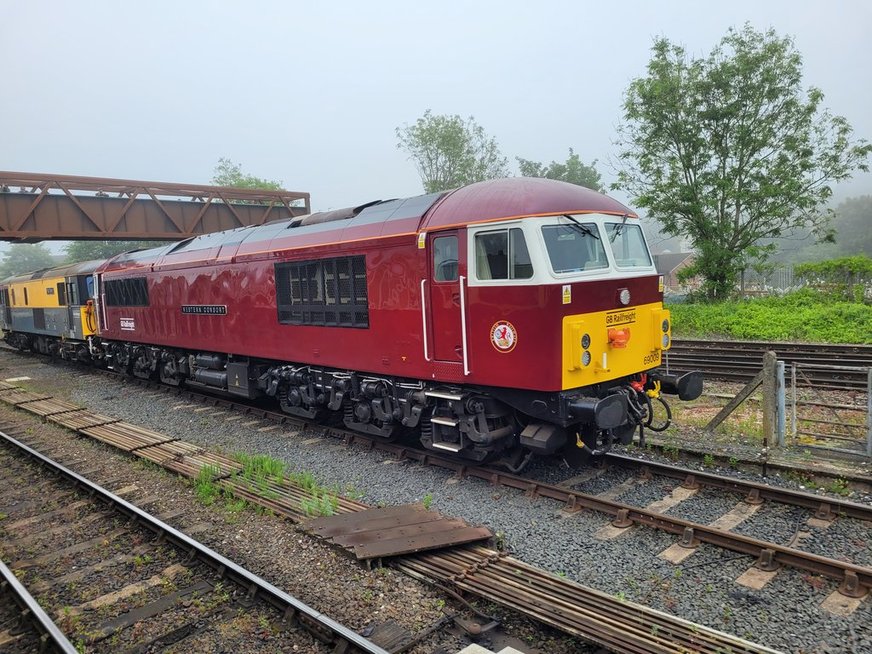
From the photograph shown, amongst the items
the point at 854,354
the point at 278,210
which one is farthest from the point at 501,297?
the point at 278,210

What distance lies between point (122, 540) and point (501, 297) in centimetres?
508

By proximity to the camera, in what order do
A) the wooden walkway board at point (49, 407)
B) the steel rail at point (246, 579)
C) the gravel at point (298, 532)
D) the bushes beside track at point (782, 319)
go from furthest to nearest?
the bushes beside track at point (782, 319)
the wooden walkway board at point (49, 407)
the gravel at point (298, 532)
the steel rail at point (246, 579)

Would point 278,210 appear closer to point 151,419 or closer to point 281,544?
point 151,419

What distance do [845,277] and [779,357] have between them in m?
10.8

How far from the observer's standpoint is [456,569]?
526 cm

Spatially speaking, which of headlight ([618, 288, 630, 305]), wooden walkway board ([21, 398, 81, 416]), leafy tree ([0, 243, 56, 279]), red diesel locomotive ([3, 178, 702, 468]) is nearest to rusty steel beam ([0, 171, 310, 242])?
wooden walkway board ([21, 398, 81, 416])

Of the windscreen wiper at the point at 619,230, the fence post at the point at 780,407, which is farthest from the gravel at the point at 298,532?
the fence post at the point at 780,407

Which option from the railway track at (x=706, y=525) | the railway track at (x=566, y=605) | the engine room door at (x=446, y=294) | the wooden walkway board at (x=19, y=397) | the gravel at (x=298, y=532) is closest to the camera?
the railway track at (x=566, y=605)

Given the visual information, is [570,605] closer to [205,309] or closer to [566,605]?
[566,605]

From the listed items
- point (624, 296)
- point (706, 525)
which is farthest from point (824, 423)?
point (624, 296)

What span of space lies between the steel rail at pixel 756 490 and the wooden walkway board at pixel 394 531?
2.75m

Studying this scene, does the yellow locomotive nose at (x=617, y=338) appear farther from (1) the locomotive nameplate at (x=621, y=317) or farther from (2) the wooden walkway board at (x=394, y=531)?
(2) the wooden walkway board at (x=394, y=531)

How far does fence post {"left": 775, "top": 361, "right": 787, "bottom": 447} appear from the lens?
8.29 meters

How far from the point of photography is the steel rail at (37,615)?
14.7ft
